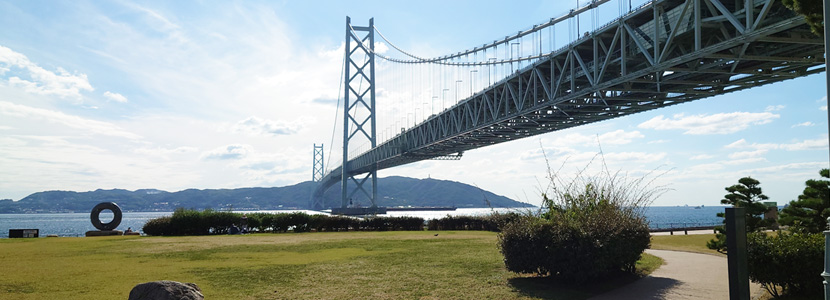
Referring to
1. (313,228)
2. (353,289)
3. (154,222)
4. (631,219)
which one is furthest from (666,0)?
(154,222)

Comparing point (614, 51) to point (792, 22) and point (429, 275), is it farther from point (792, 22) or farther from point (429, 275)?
point (429, 275)

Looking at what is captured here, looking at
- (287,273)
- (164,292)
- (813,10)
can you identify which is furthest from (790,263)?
(287,273)

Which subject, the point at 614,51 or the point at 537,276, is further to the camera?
the point at 614,51

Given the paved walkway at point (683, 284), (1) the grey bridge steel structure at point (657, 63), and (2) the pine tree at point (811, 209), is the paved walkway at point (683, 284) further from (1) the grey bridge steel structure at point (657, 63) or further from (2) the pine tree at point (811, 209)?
(1) the grey bridge steel structure at point (657, 63)

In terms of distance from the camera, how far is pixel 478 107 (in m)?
40.4

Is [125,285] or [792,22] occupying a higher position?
[792,22]

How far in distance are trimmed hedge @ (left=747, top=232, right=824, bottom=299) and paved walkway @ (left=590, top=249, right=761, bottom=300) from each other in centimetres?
85

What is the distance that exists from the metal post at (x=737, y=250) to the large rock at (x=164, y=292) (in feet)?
23.0

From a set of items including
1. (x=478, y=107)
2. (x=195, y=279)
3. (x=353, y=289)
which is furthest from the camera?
(x=478, y=107)

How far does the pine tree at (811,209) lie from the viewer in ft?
42.7

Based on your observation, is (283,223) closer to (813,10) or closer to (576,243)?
(576,243)

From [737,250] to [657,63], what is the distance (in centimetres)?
1365

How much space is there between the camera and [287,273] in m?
14.0

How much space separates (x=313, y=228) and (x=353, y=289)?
1029 inches
